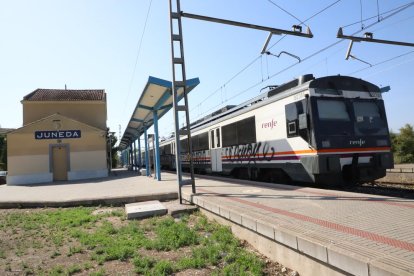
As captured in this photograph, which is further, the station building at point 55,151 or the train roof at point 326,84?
the station building at point 55,151

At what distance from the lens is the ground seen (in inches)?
194

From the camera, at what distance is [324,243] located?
393 centimetres

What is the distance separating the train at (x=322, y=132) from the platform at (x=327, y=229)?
1676 mm

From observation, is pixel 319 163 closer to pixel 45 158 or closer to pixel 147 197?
pixel 147 197

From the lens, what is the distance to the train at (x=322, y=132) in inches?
369

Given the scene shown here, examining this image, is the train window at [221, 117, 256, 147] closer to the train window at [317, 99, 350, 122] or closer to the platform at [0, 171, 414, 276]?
the train window at [317, 99, 350, 122]

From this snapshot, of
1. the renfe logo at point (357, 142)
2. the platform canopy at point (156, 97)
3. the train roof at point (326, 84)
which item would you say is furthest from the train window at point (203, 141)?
the renfe logo at point (357, 142)

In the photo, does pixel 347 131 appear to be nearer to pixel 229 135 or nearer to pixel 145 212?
pixel 229 135

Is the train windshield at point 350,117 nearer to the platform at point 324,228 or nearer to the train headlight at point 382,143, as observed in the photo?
the train headlight at point 382,143

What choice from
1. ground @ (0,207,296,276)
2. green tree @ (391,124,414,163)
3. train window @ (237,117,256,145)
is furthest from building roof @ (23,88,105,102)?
green tree @ (391,124,414,163)

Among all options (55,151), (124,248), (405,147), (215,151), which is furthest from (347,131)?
(405,147)

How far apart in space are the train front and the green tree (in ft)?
93.8

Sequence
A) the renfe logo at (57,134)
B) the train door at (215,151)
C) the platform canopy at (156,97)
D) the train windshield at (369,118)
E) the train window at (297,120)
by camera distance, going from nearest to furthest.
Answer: the train window at (297,120) → the train windshield at (369,118) → the platform canopy at (156,97) → the train door at (215,151) → the renfe logo at (57,134)

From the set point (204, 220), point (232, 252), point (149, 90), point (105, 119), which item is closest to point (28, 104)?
point (105, 119)
